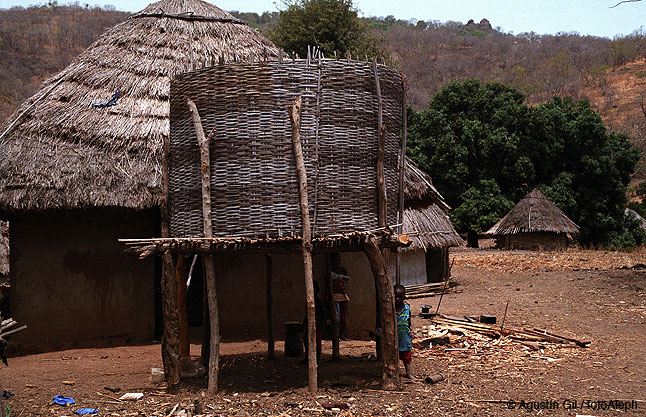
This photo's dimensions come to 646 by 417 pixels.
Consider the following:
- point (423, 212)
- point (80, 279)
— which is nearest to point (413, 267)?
point (423, 212)

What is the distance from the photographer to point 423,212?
16.5m

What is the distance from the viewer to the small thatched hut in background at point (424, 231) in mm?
15656

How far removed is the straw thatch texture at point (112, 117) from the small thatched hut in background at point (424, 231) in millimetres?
5438

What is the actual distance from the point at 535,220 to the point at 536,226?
1.04 ft

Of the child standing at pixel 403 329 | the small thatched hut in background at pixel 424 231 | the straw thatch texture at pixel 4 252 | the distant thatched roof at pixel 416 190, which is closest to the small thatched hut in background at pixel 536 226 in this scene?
the small thatched hut in background at pixel 424 231

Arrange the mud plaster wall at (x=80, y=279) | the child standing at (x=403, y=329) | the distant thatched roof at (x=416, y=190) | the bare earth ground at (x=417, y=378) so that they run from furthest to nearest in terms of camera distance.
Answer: the distant thatched roof at (x=416, y=190), the mud plaster wall at (x=80, y=279), the child standing at (x=403, y=329), the bare earth ground at (x=417, y=378)

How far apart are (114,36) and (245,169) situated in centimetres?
628

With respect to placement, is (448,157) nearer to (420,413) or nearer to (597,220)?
(597,220)

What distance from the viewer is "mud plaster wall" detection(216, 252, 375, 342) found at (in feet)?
33.0

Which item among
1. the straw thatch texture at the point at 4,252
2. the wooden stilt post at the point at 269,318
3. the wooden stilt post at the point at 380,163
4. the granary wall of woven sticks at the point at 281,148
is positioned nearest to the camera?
the granary wall of woven sticks at the point at 281,148

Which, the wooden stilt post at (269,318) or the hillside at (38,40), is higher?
the hillside at (38,40)

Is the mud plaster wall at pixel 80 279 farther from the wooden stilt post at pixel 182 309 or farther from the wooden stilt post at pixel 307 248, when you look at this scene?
the wooden stilt post at pixel 307 248

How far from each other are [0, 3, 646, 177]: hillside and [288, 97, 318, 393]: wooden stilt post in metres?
25.6

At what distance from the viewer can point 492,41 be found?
70.1 m
